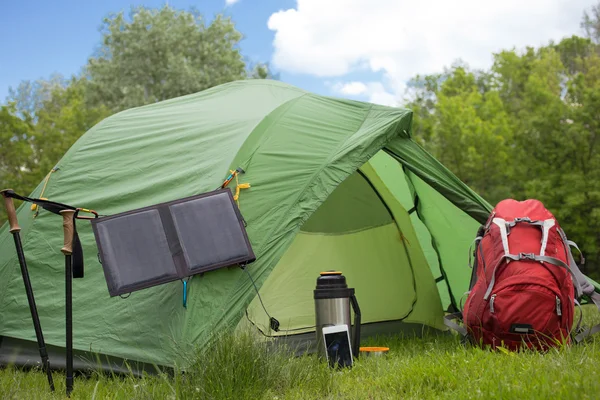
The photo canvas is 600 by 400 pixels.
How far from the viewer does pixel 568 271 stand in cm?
405

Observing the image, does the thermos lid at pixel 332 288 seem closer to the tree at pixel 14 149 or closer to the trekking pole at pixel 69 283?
the trekking pole at pixel 69 283

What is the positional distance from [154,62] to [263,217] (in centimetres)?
2278

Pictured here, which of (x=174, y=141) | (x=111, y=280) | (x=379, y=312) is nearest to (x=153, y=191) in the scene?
(x=174, y=141)

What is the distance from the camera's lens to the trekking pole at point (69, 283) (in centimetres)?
320

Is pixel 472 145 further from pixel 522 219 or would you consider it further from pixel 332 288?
pixel 332 288

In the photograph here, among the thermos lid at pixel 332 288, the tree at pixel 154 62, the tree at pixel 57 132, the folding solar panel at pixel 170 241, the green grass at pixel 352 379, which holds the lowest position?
the green grass at pixel 352 379

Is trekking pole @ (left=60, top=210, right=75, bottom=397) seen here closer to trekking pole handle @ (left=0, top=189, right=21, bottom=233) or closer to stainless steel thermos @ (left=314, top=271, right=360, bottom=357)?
trekking pole handle @ (left=0, top=189, right=21, bottom=233)

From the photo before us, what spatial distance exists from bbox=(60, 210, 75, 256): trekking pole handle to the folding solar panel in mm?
421

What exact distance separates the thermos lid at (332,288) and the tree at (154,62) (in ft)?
68.4

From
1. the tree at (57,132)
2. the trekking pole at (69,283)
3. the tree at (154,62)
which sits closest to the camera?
the trekking pole at (69,283)

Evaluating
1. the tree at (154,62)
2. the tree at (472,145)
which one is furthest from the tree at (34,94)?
the tree at (472,145)

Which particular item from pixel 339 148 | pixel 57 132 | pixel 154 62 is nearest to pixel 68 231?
pixel 339 148

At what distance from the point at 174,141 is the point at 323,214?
1347mm

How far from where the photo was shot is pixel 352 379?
3.44 meters
